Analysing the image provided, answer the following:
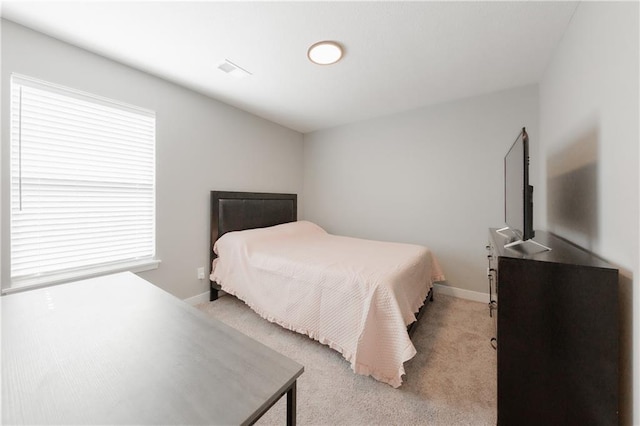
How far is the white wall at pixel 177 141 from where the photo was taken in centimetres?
173

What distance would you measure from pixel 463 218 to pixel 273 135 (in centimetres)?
275

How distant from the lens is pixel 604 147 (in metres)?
1.23

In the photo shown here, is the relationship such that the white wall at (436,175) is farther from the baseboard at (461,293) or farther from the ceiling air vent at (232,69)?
the ceiling air vent at (232,69)

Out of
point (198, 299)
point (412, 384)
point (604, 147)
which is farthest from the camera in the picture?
point (198, 299)

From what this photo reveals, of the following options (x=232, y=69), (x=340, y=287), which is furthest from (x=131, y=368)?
(x=232, y=69)

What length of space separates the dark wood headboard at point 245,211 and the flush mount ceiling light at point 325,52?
1.74 metres

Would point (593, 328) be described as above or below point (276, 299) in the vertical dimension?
above

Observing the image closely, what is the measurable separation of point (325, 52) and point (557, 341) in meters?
2.24

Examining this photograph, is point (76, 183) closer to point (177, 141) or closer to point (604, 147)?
point (177, 141)

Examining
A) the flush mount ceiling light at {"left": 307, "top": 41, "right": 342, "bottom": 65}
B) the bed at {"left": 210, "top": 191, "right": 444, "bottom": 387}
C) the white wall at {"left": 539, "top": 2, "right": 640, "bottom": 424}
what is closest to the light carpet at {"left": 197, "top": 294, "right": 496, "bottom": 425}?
the bed at {"left": 210, "top": 191, "right": 444, "bottom": 387}

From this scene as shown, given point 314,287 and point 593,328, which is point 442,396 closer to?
point 593,328

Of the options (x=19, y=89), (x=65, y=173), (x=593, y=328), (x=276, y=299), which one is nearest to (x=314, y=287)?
(x=276, y=299)

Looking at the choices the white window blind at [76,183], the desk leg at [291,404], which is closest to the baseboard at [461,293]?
the desk leg at [291,404]

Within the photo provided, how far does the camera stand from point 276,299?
2133mm
